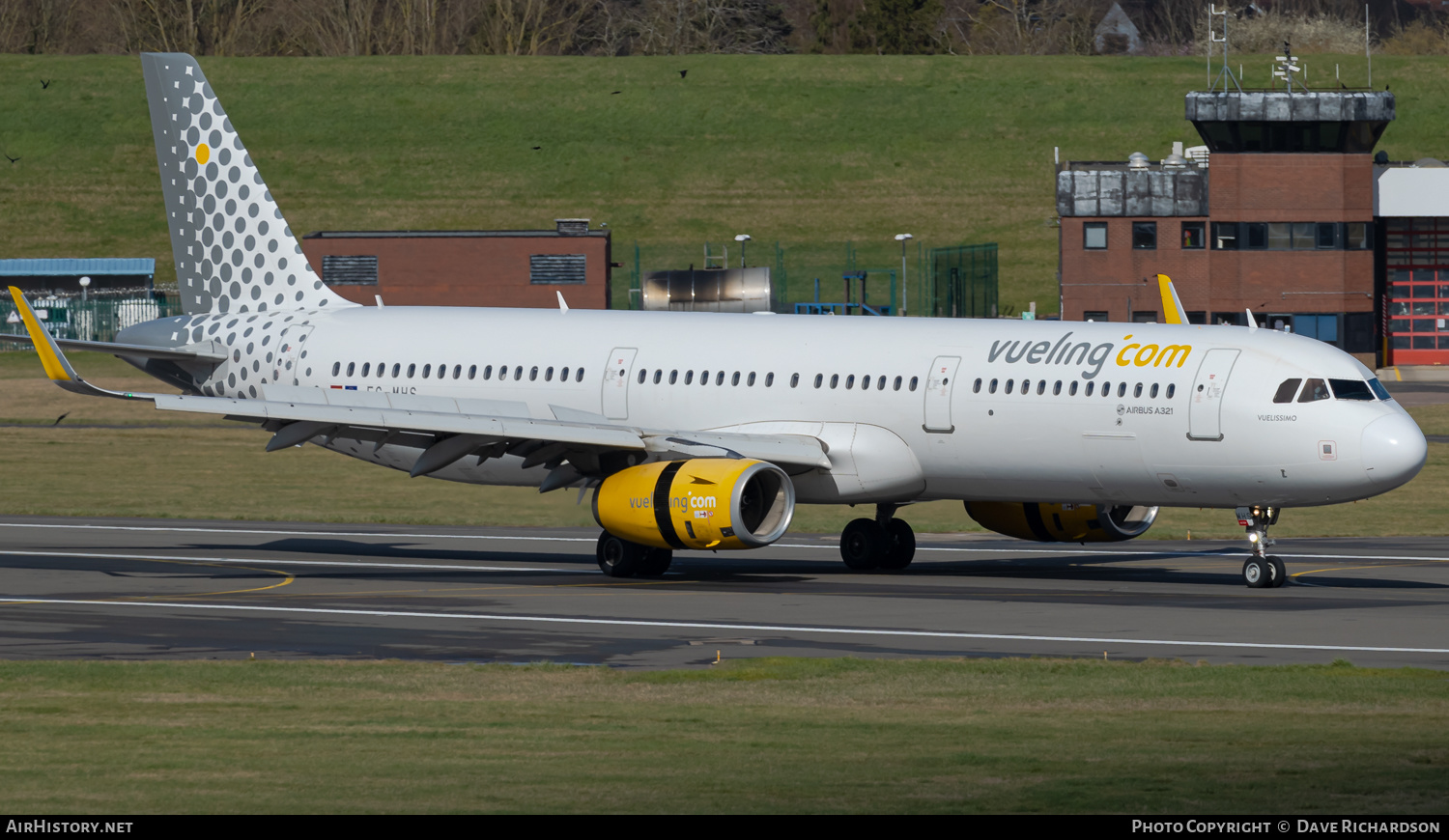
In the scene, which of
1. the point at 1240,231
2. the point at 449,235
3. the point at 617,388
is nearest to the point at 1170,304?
the point at 617,388

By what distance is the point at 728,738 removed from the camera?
685 inches

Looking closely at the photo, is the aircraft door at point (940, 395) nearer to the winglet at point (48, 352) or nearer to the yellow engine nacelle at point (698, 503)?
the yellow engine nacelle at point (698, 503)

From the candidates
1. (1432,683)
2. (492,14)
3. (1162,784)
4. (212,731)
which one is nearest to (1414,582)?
(1432,683)

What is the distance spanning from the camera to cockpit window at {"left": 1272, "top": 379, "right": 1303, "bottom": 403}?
3116 centimetres

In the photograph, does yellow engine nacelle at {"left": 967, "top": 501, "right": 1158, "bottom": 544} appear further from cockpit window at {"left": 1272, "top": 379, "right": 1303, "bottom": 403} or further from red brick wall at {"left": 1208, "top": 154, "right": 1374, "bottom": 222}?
red brick wall at {"left": 1208, "top": 154, "right": 1374, "bottom": 222}

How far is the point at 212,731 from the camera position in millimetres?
17562

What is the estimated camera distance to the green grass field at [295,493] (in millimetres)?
43438

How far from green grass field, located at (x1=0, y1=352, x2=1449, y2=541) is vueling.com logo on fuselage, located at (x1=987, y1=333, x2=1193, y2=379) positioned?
855 cm

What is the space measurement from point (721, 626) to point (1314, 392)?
10.5 metres

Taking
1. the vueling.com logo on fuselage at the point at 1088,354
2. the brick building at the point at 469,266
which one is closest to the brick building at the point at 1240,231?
the brick building at the point at 469,266

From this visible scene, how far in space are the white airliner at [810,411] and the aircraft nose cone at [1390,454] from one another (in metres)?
0.03

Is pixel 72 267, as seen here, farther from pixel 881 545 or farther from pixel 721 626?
pixel 721 626

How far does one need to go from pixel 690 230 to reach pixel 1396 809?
395ft

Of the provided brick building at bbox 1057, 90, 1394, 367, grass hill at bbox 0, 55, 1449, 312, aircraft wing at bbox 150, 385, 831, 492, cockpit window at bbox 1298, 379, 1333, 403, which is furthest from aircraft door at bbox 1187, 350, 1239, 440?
grass hill at bbox 0, 55, 1449, 312
